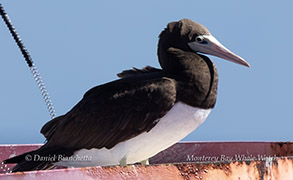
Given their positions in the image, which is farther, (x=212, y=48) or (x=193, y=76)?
(x=212, y=48)

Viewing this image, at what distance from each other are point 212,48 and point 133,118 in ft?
2.14

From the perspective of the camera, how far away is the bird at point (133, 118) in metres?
2.24

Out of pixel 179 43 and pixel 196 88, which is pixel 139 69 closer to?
pixel 179 43

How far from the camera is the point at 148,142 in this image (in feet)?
7.54

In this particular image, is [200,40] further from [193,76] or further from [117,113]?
[117,113]

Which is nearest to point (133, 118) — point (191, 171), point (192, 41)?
point (192, 41)

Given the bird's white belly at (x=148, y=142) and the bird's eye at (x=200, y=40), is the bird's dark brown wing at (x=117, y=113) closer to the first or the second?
the bird's white belly at (x=148, y=142)

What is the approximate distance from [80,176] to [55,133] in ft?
3.66

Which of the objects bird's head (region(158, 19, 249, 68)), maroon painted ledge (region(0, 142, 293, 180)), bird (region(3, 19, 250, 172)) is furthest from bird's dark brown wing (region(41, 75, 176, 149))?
maroon painted ledge (region(0, 142, 293, 180))

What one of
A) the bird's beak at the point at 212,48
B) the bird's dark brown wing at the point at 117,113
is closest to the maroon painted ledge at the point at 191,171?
the bird's dark brown wing at the point at 117,113

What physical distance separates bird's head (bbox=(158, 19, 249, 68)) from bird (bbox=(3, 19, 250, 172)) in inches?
2.4

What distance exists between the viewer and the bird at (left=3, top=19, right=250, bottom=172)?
88.2 inches

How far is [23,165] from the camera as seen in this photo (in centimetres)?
236

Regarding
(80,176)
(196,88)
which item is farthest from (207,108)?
(80,176)
